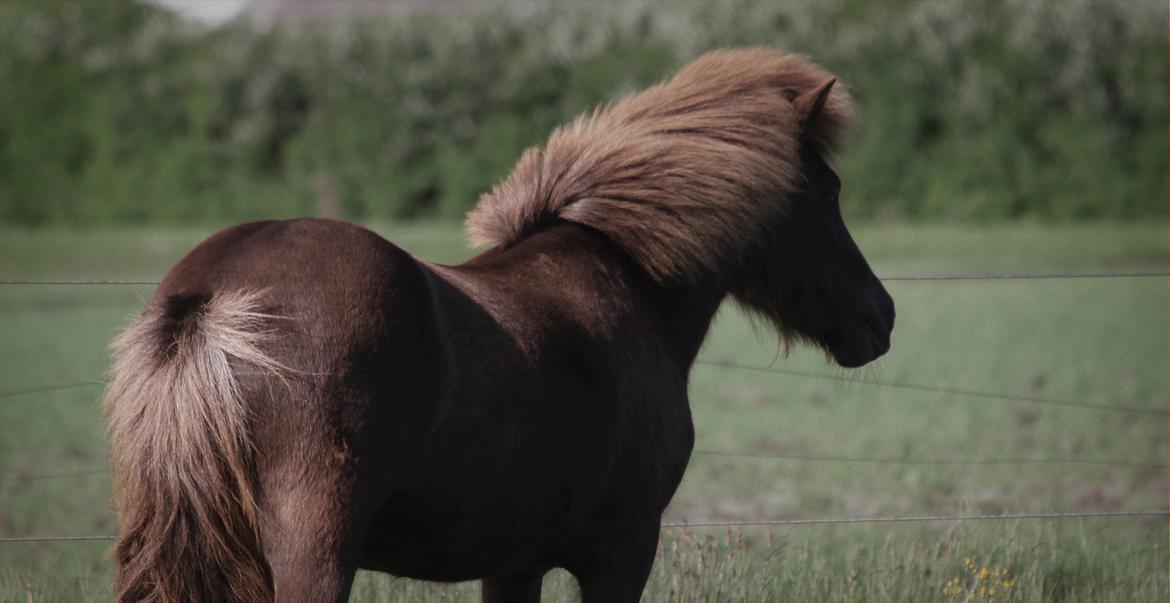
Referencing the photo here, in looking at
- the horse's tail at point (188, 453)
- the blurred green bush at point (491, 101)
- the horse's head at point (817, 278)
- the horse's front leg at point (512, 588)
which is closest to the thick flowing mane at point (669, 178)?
the horse's head at point (817, 278)

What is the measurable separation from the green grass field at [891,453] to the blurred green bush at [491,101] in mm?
4707

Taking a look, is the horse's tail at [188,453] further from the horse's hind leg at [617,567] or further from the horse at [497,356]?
the horse's hind leg at [617,567]

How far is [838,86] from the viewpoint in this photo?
4719mm

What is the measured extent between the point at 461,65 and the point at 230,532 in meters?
27.4

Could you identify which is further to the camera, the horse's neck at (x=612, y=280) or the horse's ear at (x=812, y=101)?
the horse's ear at (x=812, y=101)

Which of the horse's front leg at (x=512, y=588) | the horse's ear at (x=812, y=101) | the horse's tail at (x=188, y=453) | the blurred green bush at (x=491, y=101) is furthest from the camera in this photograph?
the blurred green bush at (x=491, y=101)

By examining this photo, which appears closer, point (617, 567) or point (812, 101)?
point (617, 567)

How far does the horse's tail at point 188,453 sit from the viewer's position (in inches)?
107

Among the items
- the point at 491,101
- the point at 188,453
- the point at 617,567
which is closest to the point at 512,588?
the point at 617,567

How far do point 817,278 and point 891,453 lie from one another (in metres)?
6.12

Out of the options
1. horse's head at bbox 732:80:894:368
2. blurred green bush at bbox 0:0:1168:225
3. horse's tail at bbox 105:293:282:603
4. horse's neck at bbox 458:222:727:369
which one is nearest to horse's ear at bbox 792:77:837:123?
horse's head at bbox 732:80:894:368

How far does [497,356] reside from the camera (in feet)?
10.3

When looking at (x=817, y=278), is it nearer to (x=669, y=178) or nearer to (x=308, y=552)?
(x=669, y=178)

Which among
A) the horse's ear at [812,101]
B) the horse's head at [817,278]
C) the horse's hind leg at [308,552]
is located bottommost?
the horse's head at [817,278]
